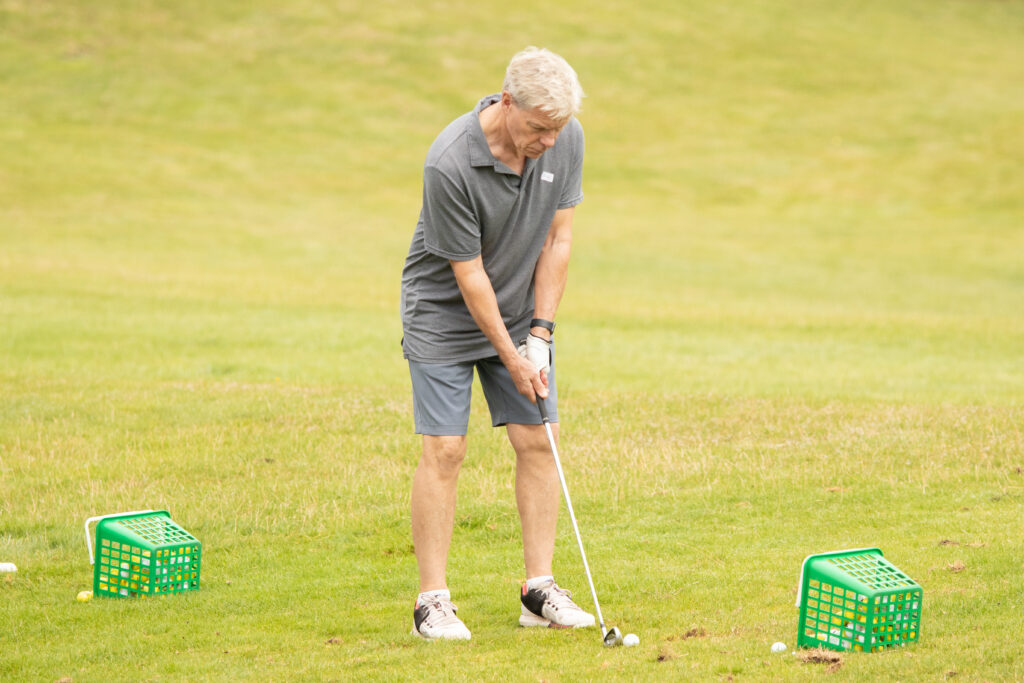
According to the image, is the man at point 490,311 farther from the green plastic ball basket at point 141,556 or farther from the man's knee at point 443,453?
the green plastic ball basket at point 141,556

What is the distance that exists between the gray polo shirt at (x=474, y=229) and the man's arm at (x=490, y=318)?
0.06 metres

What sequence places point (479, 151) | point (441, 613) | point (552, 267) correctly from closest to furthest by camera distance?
point (479, 151), point (441, 613), point (552, 267)

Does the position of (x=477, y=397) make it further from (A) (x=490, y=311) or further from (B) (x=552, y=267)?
(A) (x=490, y=311)

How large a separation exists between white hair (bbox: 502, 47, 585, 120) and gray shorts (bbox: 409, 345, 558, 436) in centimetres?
119

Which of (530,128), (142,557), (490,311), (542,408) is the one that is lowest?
(142,557)

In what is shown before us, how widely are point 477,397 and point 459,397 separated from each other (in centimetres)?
639

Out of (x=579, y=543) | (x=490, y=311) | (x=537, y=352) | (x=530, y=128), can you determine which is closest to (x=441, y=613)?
(x=579, y=543)

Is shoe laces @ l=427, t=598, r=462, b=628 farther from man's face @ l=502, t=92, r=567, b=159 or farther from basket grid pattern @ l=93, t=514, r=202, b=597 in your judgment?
man's face @ l=502, t=92, r=567, b=159

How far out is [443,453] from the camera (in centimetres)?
577

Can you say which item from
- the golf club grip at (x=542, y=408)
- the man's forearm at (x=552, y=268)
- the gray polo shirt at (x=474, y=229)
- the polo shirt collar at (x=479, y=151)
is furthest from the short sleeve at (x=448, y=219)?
the golf club grip at (x=542, y=408)

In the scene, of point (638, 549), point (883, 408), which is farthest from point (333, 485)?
point (883, 408)

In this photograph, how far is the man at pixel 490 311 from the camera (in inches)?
215

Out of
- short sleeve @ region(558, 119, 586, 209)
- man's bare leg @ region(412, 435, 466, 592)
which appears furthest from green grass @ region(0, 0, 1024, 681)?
short sleeve @ region(558, 119, 586, 209)

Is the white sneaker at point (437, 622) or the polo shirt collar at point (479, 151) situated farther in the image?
the white sneaker at point (437, 622)
